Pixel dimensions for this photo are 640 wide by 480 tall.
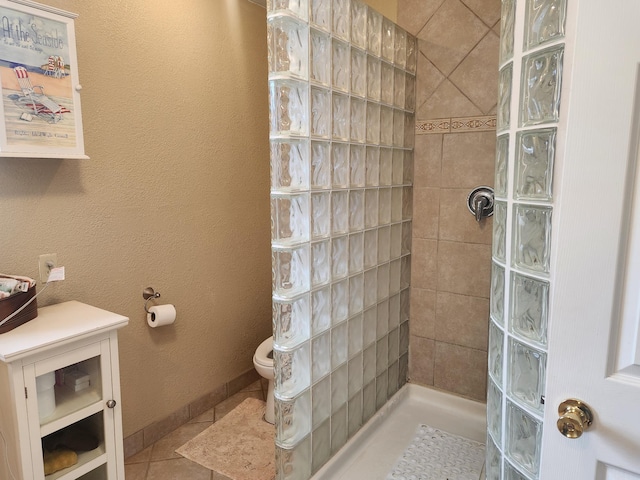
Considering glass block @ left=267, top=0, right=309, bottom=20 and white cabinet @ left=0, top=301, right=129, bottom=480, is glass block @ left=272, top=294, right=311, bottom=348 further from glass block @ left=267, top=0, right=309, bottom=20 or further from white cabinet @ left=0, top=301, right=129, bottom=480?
glass block @ left=267, top=0, right=309, bottom=20

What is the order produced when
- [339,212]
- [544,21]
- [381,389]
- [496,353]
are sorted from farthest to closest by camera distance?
[381,389] < [339,212] < [496,353] < [544,21]

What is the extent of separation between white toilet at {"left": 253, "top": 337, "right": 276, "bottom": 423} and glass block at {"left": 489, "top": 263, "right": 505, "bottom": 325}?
1296 mm

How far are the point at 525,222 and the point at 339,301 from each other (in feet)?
2.80

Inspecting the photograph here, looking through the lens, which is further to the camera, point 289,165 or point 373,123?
point 373,123

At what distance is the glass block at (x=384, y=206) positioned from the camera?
6.68 feet

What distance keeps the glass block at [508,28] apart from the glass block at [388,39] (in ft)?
2.65

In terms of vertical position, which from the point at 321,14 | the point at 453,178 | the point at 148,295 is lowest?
the point at 148,295

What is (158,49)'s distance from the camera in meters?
2.01

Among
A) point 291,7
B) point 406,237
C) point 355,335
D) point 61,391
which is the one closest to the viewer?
point 291,7

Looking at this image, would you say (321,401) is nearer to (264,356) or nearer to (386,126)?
(264,356)

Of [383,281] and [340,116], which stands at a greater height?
[340,116]

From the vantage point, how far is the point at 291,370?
1566 mm

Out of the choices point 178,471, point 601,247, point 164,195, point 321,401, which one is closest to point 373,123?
point 164,195

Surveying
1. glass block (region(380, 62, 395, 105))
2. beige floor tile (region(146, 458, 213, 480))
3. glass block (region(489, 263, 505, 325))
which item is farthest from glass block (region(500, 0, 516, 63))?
beige floor tile (region(146, 458, 213, 480))
